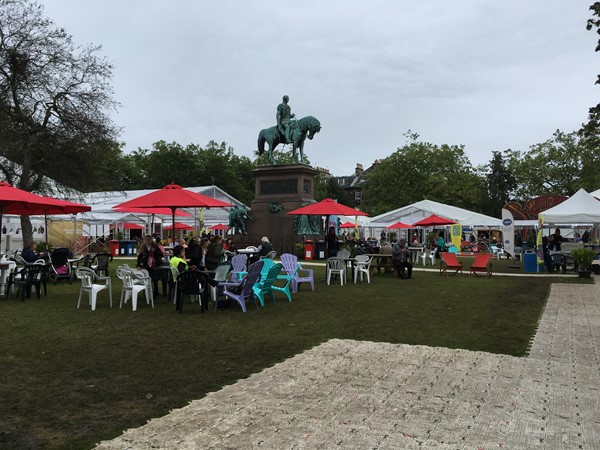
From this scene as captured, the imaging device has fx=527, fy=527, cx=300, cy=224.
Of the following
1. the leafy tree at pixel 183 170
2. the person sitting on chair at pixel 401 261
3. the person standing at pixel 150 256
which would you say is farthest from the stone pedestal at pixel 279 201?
the leafy tree at pixel 183 170

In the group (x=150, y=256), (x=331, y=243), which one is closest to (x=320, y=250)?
(x=331, y=243)

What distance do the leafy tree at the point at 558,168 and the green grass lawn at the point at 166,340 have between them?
4222 cm

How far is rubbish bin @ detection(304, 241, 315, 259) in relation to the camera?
24.6 m

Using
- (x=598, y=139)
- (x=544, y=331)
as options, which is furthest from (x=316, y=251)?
(x=544, y=331)

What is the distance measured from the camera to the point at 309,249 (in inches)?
972

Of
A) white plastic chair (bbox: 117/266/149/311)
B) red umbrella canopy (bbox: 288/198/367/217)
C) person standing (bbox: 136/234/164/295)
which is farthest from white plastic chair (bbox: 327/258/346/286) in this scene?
white plastic chair (bbox: 117/266/149/311)

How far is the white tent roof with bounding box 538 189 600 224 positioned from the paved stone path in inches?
522

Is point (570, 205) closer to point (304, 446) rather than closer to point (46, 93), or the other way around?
point (304, 446)

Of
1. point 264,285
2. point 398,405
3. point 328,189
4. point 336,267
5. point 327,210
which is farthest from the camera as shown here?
point 328,189

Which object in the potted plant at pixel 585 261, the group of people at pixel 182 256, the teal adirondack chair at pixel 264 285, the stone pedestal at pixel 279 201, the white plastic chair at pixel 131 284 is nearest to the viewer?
the white plastic chair at pixel 131 284

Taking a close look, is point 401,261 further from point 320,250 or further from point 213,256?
point 320,250

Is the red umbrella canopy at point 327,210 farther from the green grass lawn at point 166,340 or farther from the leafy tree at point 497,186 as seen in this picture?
the leafy tree at point 497,186

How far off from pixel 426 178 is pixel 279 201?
3340 centimetres

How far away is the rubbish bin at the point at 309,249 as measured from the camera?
24578 mm
